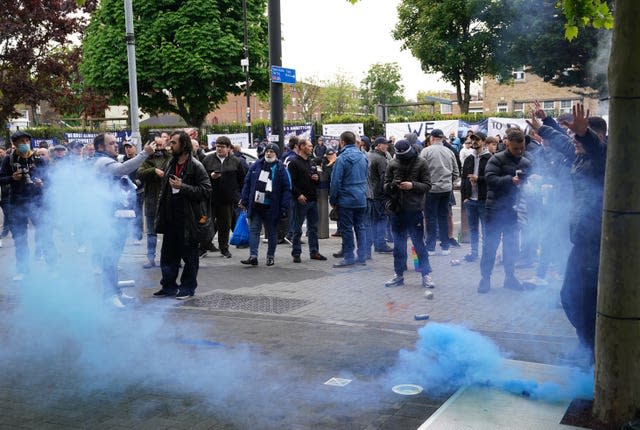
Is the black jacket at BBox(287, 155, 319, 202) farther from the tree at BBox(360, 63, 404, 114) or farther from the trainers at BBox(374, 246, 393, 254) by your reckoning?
the tree at BBox(360, 63, 404, 114)

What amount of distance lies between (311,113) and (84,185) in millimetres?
72157

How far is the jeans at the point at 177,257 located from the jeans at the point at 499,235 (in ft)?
11.8

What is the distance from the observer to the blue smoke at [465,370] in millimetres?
4379

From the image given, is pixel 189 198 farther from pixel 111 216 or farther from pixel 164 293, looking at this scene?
pixel 164 293

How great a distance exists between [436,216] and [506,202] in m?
2.79

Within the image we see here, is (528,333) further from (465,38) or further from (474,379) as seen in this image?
(465,38)

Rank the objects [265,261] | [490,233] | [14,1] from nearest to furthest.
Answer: [490,233], [265,261], [14,1]

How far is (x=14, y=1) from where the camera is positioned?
23.1 metres

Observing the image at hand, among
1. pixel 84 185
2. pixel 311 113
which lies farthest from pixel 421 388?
pixel 311 113

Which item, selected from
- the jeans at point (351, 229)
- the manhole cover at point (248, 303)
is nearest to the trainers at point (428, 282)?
the manhole cover at point (248, 303)

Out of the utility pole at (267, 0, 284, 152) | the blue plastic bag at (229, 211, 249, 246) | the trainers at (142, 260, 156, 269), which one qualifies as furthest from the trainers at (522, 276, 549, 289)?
the utility pole at (267, 0, 284, 152)

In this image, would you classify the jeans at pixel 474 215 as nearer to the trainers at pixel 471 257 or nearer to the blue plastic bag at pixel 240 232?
the trainers at pixel 471 257

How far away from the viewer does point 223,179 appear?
10984mm

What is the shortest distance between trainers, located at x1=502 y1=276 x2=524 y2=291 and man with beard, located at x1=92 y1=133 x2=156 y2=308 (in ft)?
15.6
